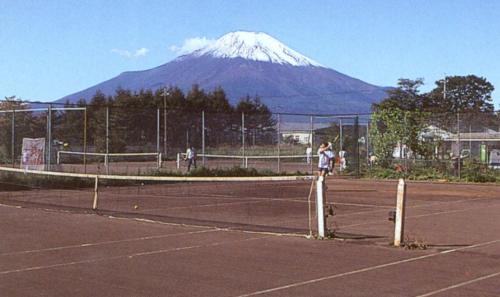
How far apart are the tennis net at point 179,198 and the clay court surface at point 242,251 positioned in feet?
0.29

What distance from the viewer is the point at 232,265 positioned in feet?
33.5

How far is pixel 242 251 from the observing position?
11.5 m

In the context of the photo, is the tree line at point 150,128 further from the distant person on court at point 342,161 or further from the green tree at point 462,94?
the green tree at point 462,94

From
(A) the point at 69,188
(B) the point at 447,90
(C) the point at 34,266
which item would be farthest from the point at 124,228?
(B) the point at 447,90

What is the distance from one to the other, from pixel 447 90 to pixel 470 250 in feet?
369

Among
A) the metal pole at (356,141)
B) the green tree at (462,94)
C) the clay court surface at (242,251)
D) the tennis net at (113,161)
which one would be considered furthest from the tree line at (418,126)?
the green tree at (462,94)

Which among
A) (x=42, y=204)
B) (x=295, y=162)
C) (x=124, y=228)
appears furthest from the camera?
(x=295, y=162)

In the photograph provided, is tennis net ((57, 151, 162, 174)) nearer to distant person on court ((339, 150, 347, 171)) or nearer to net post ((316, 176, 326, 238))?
distant person on court ((339, 150, 347, 171))

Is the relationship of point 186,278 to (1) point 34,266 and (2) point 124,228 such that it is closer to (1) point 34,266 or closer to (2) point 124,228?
(1) point 34,266

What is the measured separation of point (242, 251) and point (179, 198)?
11.2 m

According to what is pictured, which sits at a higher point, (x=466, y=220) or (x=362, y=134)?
(x=362, y=134)

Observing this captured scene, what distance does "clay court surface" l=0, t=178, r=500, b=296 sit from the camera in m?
8.76

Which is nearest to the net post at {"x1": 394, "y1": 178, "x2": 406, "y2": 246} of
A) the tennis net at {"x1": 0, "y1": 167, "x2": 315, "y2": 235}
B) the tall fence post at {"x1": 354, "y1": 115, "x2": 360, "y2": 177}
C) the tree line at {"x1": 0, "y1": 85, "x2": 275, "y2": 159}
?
the tennis net at {"x1": 0, "y1": 167, "x2": 315, "y2": 235}

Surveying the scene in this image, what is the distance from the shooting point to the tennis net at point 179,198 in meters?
16.3
